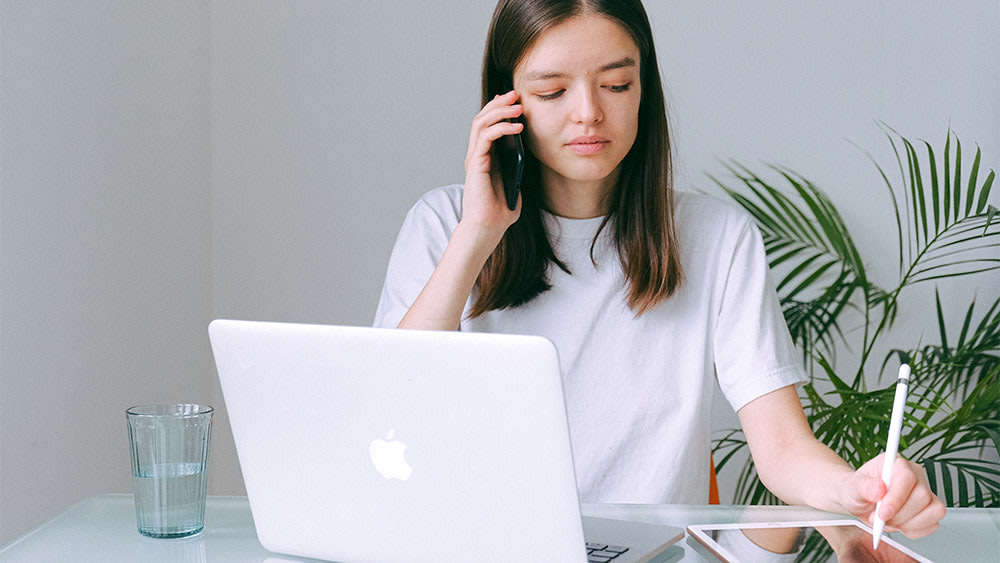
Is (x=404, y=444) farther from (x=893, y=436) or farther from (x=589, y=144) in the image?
(x=589, y=144)

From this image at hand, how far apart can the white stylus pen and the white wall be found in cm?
144

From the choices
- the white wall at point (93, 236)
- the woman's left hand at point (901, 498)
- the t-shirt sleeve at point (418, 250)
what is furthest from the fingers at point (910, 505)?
the white wall at point (93, 236)

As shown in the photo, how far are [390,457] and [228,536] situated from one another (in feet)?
0.93

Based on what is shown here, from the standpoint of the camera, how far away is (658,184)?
63.8 inches

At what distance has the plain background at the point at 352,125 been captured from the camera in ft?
7.77

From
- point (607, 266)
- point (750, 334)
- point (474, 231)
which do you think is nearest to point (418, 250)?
point (474, 231)

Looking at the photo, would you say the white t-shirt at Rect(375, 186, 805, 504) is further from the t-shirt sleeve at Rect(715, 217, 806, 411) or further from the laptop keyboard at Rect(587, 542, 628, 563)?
the laptop keyboard at Rect(587, 542, 628, 563)

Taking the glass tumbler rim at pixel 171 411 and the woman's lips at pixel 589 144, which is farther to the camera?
the woman's lips at pixel 589 144

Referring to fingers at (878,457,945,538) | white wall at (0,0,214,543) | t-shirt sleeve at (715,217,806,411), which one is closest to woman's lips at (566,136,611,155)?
t-shirt sleeve at (715,217,806,411)

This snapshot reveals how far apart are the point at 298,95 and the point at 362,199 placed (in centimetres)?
32

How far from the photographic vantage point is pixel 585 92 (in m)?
1.47

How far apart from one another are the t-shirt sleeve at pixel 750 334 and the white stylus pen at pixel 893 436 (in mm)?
478

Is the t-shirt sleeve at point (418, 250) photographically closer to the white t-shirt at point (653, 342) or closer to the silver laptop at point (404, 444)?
the white t-shirt at point (653, 342)

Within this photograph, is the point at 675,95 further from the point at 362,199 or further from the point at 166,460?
the point at 166,460
